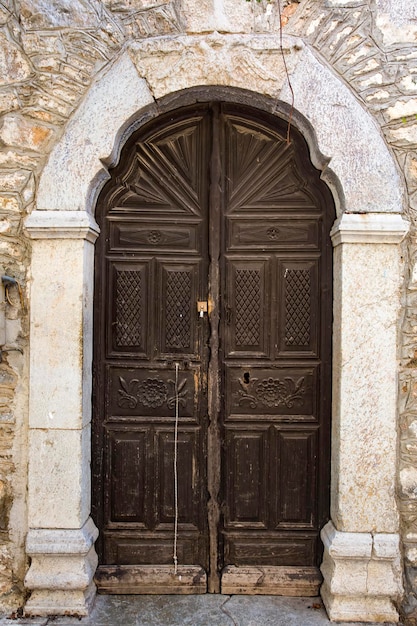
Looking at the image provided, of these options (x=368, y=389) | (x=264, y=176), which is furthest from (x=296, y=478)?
(x=264, y=176)

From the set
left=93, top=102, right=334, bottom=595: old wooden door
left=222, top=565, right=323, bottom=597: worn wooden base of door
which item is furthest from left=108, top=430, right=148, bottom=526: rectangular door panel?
left=222, top=565, right=323, bottom=597: worn wooden base of door

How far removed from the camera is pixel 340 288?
2820 mm

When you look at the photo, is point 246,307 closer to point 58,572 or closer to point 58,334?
point 58,334

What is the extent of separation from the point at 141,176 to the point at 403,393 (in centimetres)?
204

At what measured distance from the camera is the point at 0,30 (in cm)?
283

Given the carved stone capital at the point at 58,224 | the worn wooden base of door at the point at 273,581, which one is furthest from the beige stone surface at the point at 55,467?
the carved stone capital at the point at 58,224

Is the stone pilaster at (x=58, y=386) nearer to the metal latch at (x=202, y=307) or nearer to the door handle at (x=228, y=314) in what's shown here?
the metal latch at (x=202, y=307)

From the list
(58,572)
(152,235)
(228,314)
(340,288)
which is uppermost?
(152,235)

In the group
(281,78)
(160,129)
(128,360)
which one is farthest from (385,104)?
(128,360)

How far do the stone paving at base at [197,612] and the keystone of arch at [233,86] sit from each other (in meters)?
2.30

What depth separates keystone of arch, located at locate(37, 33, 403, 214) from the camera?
2770 millimetres

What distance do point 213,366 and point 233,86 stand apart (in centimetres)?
165

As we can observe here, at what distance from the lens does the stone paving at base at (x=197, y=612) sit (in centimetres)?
272

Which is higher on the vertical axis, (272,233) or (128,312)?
(272,233)
